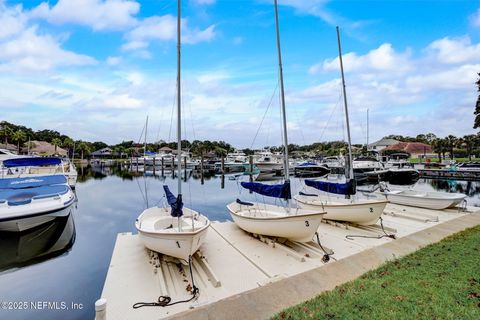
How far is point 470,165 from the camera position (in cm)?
3438

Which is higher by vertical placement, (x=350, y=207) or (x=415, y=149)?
(x=415, y=149)

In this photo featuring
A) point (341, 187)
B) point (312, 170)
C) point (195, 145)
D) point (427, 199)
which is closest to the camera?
point (341, 187)

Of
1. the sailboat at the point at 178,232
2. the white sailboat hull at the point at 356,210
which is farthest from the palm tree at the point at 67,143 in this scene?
the white sailboat hull at the point at 356,210

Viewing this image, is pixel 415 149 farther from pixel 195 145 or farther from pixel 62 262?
pixel 62 262

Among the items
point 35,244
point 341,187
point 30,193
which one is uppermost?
point 341,187

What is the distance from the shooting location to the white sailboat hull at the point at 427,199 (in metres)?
12.8

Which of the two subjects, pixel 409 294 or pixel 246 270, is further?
pixel 246 270

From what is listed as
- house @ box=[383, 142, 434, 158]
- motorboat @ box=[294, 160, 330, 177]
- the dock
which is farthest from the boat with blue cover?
house @ box=[383, 142, 434, 158]

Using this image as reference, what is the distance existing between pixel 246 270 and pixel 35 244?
9.05 metres

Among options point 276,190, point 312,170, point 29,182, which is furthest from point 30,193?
point 312,170

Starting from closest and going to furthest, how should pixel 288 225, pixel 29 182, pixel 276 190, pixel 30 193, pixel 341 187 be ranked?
pixel 288 225
pixel 276 190
pixel 341 187
pixel 30 193
pixel 29 182

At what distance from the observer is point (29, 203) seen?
10.6 metres

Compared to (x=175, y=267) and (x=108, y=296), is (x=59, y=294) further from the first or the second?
(x=175, y=267)

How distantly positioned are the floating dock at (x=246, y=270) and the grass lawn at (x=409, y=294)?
1.52 feet
